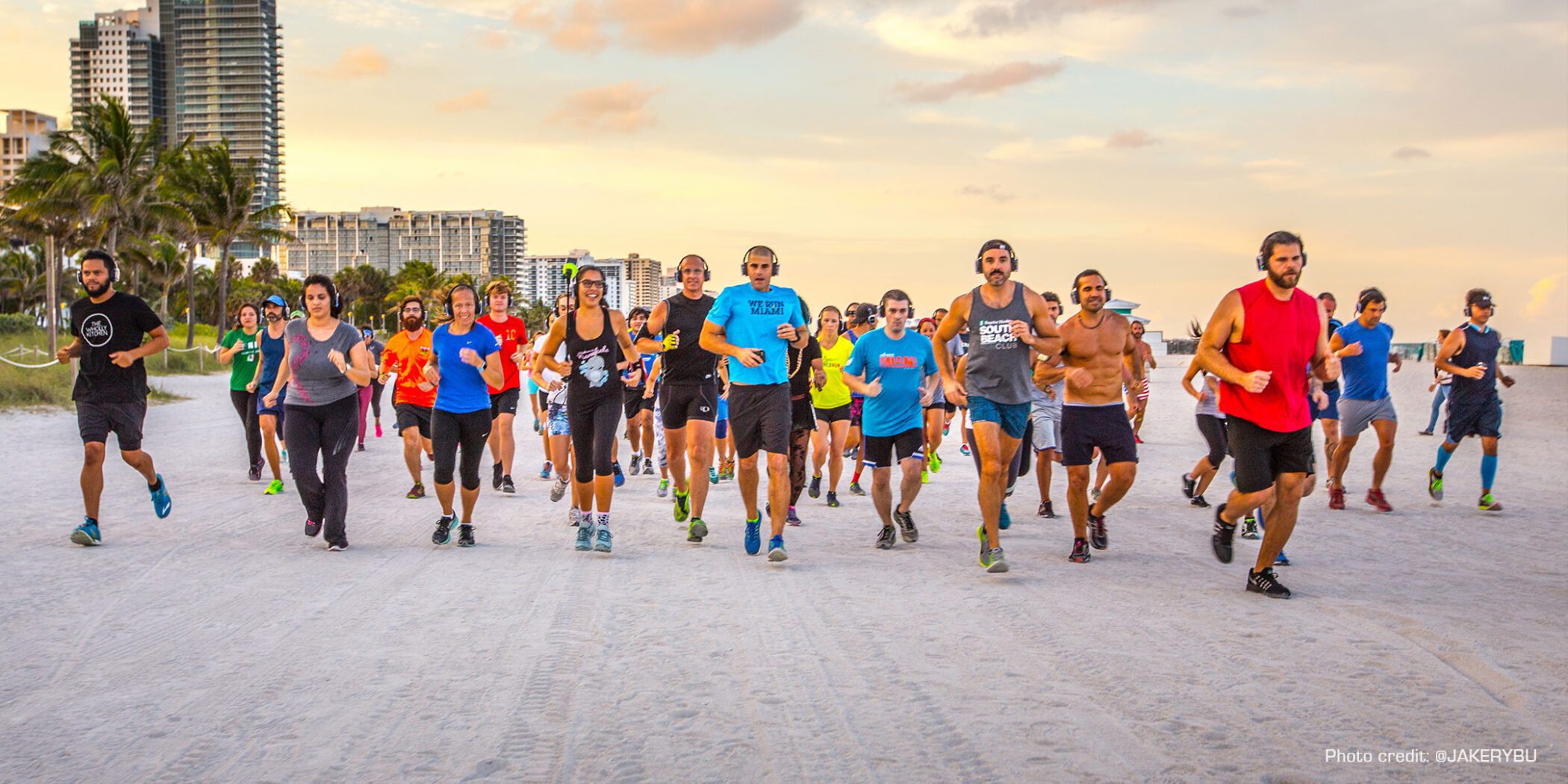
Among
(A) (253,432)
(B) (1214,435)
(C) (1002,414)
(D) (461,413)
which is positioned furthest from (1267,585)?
(A) (253,432)

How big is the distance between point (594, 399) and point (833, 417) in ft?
13.0

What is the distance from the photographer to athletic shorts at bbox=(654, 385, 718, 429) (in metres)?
9.60

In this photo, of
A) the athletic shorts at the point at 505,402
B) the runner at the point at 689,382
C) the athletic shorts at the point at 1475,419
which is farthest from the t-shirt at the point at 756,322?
the athletic shorts at the point at 1475,419

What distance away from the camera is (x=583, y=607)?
6.90 meters

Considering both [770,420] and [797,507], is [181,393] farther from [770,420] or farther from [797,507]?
[770,420]

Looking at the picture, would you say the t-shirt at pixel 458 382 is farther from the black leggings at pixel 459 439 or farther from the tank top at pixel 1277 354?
the tank top at pixel 1277 354

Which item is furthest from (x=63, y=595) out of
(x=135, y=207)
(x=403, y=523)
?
(x=135, y=207)

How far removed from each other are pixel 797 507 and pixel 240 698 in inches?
295

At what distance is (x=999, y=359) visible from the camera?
833 cm

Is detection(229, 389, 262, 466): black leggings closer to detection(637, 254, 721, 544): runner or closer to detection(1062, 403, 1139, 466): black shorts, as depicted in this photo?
detection(637, 254, 721, 544): runner

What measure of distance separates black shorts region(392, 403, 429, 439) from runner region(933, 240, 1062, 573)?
5404 mm

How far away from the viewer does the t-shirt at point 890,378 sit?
9.68 metres

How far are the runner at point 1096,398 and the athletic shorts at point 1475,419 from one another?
4.84 metres

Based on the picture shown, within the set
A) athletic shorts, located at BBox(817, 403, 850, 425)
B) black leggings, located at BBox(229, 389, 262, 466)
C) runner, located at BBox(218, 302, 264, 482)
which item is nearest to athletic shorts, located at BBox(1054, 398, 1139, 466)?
athletic shorts, located at BBox(817, 403, 850, 425)
